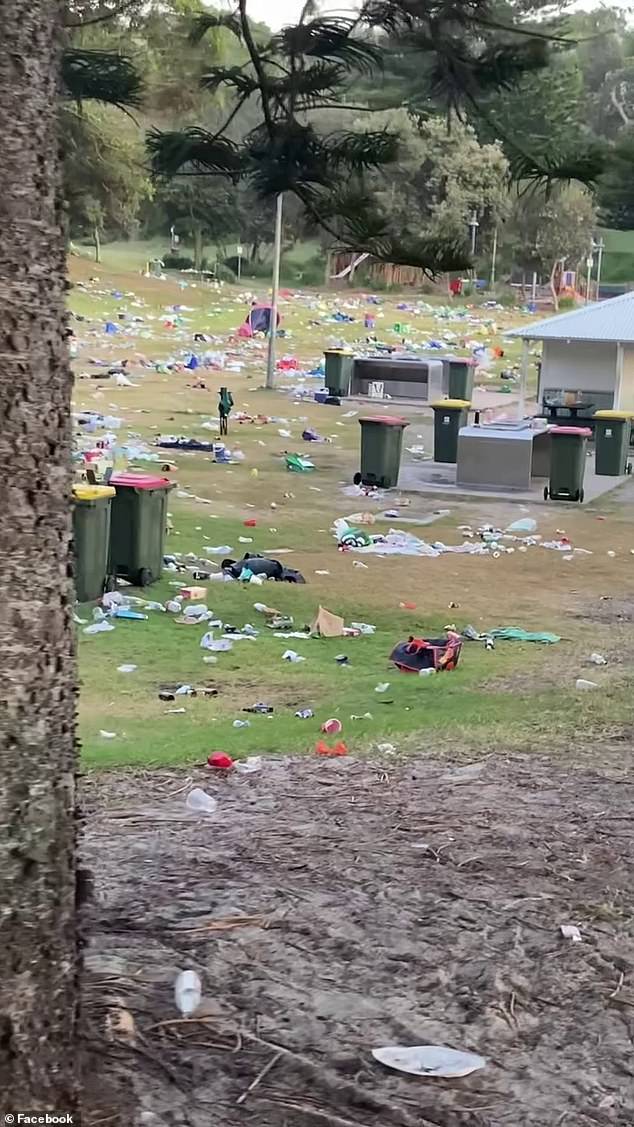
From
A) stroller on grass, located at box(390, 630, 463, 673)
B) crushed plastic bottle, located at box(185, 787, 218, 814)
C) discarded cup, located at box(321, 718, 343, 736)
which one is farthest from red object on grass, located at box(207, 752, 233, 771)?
stroller on grass, located at box(390, 630, 463, 673)

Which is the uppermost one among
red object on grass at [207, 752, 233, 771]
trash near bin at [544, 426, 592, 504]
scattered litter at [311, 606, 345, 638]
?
trash near bin at [544, 426, 592, 504]

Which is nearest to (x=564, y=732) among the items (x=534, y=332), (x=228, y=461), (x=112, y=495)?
(x=112, y=495)

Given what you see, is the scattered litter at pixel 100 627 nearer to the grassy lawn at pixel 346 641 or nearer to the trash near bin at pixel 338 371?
the grassy lawn at pixel 346 641

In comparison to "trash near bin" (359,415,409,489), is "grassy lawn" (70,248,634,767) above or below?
below

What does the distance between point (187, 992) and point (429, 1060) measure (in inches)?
24.3

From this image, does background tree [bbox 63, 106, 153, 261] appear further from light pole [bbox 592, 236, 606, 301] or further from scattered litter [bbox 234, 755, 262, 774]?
light pole [bbox 592, 236, 606, 301]

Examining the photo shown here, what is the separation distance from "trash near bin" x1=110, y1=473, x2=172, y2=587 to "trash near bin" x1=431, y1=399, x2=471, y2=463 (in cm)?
862

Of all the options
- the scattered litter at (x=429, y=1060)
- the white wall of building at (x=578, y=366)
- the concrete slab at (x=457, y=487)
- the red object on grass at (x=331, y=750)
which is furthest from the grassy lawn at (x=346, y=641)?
the white wall of building at (x=578, y=366)

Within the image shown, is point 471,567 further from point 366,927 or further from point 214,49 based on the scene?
point 366,927

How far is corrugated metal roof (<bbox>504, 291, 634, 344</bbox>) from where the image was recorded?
21578 millimetres

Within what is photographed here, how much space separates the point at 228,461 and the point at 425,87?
502 inches

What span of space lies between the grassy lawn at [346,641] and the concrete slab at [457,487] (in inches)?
26.1

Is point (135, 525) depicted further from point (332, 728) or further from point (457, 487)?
point (457, 487)

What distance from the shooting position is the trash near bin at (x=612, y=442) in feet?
59.9
